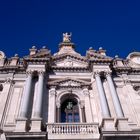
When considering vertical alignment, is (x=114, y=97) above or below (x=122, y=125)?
above

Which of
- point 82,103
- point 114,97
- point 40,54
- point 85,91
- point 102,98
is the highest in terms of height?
point 40,54

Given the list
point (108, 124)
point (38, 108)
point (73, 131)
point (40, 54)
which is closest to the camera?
point (108, 124)

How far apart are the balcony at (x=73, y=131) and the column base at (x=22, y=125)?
1.42 metres

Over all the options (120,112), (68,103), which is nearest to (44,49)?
(68,103)

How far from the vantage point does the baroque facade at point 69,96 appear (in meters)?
16.2

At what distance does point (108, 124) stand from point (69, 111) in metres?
4.07

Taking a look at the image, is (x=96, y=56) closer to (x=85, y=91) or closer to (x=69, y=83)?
(x=69, y=83)

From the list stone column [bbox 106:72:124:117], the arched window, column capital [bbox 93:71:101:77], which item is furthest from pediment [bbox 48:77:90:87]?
stone column [bbox 106:72:124:117]

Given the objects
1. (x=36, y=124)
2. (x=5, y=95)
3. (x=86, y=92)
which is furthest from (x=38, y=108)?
(x=86, y=92)

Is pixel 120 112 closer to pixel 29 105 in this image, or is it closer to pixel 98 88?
pixel 98 88

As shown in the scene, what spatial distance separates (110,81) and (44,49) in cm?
683

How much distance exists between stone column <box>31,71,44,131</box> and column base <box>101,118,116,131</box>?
3999mm

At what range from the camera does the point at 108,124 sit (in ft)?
53.4

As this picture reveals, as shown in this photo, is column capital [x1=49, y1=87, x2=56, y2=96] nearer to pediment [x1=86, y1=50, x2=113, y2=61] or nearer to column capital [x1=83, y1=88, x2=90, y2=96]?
column capital [x1=83, y1=88, x2=90, y2=96]
